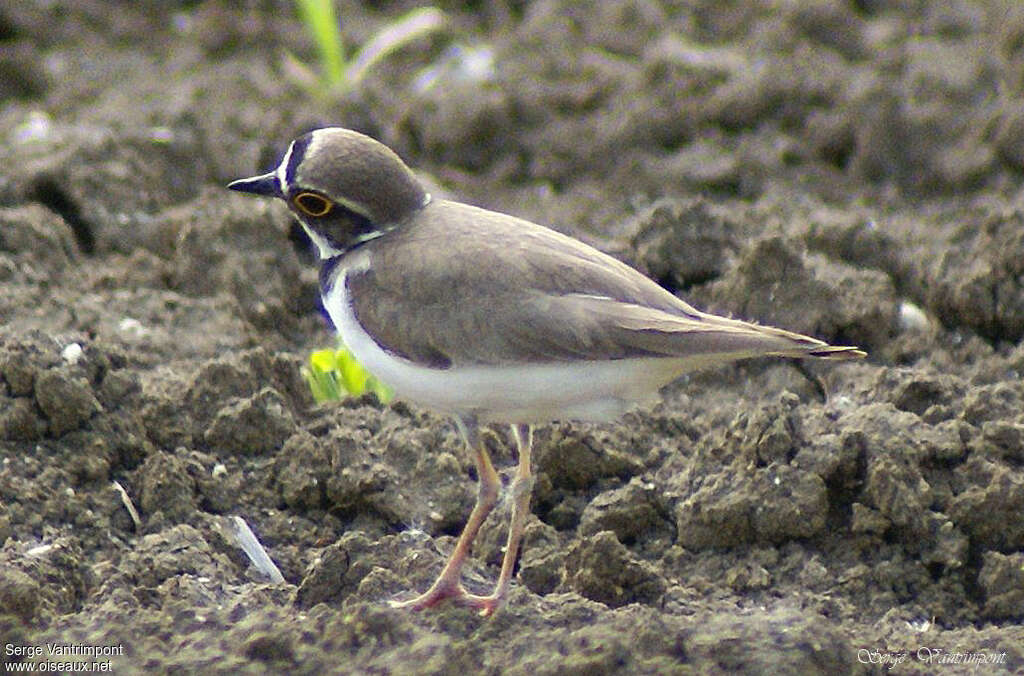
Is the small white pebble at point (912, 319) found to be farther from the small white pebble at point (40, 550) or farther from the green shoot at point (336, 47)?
the small white pebble at point (40, 550)

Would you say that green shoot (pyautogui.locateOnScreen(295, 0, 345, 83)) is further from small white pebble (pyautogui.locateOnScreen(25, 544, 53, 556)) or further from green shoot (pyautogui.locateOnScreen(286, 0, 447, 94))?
small white pebble (pyautogui.locateOnScreen(25, 544, 53, 556))

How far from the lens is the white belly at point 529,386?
4711 mm

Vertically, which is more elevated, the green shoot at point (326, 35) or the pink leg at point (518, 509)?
the green shoot at point (326, 35)

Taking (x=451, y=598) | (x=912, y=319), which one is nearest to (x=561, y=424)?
(x=451, y=598)

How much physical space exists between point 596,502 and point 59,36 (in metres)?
6.49

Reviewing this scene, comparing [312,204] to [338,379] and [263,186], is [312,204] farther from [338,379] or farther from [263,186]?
[338,379]

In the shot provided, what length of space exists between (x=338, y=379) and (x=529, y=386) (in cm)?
181

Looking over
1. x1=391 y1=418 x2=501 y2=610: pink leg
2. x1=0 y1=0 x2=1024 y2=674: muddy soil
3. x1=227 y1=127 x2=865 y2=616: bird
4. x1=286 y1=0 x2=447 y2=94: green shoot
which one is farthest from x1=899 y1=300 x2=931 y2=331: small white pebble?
x1=286 y1=0 x2=447 y2=94: green shoot

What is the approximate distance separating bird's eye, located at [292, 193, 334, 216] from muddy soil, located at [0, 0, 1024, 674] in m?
0.92

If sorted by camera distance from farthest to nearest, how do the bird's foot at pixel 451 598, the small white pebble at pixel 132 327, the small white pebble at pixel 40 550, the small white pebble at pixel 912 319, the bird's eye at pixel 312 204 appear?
the small white pebble at pixel 912 319
the small white pebble at pixel 132 327
the bird's eye at pixel 312 204
the small white pebble at pixel 40 550
the bird's foot at pixel 451 598

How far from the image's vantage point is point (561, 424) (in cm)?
575

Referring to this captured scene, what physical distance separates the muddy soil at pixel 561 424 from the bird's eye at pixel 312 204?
0.92m

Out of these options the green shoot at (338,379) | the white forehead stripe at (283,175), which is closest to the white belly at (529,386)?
the white forehead stripe at (283,175)

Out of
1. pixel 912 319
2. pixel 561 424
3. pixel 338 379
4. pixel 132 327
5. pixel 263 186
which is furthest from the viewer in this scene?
pixel 912 319
